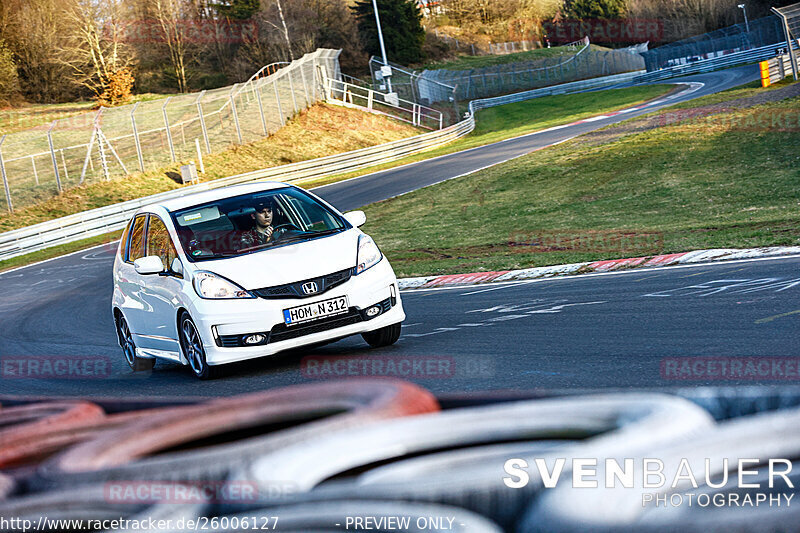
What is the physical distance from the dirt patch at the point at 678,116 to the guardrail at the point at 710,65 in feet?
140

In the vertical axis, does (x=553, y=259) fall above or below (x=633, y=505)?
below

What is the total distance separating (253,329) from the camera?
25.3 feet

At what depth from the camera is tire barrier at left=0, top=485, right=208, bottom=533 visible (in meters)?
2.16

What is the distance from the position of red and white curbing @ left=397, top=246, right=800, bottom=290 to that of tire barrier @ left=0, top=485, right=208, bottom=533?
10330 millimetres

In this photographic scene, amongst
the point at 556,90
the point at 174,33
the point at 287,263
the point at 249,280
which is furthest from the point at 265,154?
the point at 249,280

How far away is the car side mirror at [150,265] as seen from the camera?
28.2 feet

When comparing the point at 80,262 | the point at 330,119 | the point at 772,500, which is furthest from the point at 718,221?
the point at 330,119

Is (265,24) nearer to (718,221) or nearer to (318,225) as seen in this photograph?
(718,221)

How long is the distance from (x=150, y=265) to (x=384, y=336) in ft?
7.87

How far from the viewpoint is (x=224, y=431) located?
2.86 m

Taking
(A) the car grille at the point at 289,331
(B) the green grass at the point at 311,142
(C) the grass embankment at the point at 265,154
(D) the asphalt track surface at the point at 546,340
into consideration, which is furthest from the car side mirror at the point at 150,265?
(C) the grass embankment at the point at 265,154

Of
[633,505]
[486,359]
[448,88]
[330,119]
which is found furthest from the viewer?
[448,88]

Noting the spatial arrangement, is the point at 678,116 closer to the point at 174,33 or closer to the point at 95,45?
the point at 95,45

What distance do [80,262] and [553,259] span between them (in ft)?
53.4
